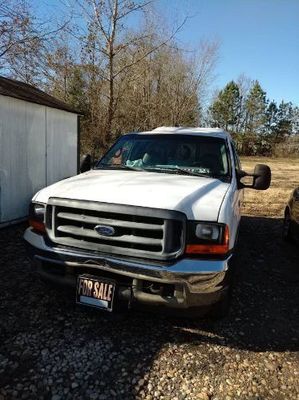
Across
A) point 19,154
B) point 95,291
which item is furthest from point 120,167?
point 19,154

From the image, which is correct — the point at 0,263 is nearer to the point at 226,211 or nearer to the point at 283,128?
the point at 226,211

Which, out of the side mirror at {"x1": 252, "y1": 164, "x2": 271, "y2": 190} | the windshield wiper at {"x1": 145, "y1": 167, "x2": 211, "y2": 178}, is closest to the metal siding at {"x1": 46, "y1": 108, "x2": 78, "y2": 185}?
the windshield wiper at {"x1": 145, "y1": 167, "x2": 211, "y2": 178}

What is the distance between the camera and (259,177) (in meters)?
4.64

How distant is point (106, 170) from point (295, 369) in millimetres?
2902

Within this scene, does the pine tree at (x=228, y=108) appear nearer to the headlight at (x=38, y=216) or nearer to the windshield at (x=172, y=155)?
the windshield at (x=172, y=155)

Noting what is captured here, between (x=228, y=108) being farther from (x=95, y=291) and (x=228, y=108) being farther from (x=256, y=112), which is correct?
(x=95, y=291)

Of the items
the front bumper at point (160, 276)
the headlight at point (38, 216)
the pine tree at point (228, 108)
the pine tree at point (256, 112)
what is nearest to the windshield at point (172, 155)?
the headlight at point (38, 216)

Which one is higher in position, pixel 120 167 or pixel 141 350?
pixel 120 167

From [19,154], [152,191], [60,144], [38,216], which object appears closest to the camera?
[152,191]

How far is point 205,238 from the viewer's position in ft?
10.9

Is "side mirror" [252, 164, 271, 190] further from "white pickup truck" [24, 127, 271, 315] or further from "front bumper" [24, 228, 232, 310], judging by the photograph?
"front bumper" [24, 228, 232, 310]

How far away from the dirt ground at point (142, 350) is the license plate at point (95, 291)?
380mm

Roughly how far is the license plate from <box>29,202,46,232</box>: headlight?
0.71 meters

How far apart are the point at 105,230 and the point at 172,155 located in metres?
1.85
